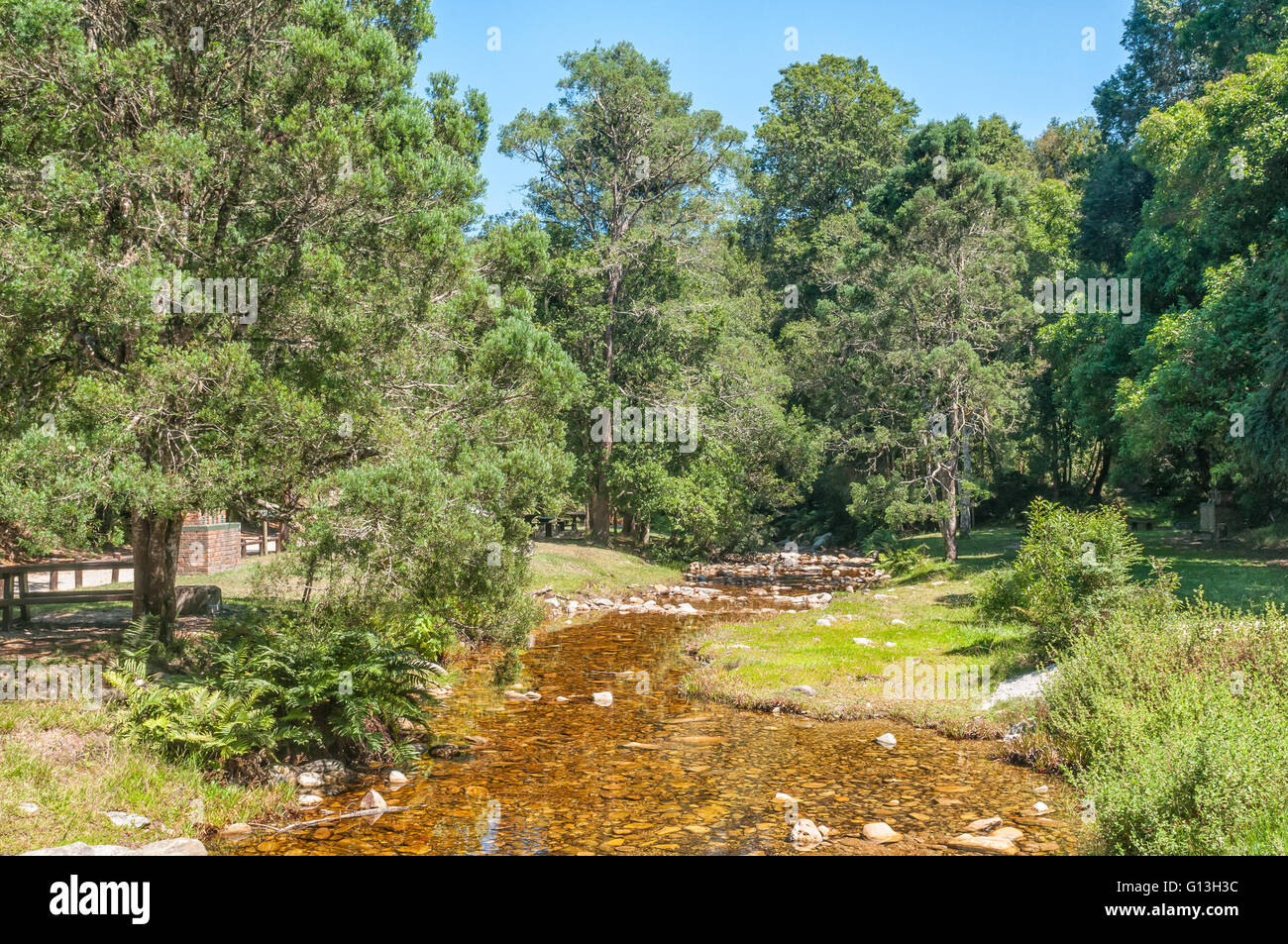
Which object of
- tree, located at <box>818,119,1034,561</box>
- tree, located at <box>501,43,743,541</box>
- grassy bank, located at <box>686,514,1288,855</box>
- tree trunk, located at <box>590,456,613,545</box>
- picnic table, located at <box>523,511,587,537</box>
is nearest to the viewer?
grassy bank, located at <box>686,514,1288,855</box>

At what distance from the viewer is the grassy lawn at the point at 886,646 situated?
13.5m

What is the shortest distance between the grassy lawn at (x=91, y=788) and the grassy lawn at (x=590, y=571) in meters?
16.3

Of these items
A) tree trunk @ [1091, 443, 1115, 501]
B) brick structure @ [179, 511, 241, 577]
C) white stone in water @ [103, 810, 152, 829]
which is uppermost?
tree trunk @ [1091, 443, 1115, 501]

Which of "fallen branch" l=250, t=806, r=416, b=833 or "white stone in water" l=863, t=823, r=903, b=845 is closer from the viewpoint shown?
"white stone in water" l=863, t=823, r=903, b=845

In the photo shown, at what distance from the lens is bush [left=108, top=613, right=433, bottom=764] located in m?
9.64

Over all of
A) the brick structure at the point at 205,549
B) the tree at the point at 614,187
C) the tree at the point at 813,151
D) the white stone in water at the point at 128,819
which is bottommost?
the white stone in water at the point at 128,819

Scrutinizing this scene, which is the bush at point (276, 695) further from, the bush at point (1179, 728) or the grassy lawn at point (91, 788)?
the bush at point (1179, 728)

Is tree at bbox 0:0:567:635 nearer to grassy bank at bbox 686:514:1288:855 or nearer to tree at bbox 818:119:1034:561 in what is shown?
grassy bank at bbox 686:514:1288:855

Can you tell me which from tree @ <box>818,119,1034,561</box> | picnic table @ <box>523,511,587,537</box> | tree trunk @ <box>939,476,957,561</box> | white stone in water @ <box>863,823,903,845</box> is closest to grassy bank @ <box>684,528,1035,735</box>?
white stone in water @ <box>863,823,903,845</box>

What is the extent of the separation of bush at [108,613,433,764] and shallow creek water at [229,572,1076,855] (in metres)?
0.90

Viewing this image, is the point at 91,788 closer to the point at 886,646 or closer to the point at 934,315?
the point at 886,646

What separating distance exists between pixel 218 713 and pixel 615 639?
37.7 ft

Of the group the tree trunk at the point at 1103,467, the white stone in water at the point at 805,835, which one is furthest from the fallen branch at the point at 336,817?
the tree trunk at the point at 1103,467

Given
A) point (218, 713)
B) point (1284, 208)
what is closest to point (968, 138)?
point (1284, 208)
